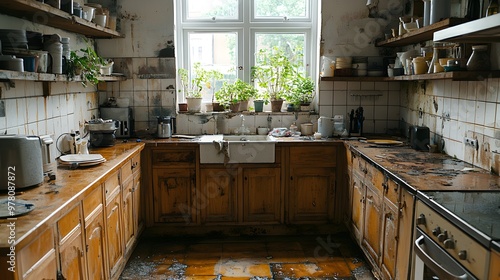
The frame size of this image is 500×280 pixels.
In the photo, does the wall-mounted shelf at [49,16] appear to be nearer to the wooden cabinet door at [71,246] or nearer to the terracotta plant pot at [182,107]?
the terracotta plant pot at [182,107]

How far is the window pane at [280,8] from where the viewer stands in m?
4.31

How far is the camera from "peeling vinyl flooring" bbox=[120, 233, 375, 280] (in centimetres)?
308

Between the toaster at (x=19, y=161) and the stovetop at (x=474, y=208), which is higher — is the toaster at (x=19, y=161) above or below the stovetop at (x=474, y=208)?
above

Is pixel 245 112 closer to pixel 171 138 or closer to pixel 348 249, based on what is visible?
pixel 171 138

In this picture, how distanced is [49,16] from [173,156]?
154 centimetres

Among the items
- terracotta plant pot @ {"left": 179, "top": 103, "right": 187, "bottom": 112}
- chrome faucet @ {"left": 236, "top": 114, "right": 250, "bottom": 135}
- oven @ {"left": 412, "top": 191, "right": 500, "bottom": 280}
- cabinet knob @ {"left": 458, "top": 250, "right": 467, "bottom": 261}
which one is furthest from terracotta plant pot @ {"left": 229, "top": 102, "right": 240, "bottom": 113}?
cabinet knob @ {"left": 458, "top": 250, "right": 467, "bottom": 261}

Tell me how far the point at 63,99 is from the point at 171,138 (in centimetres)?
104

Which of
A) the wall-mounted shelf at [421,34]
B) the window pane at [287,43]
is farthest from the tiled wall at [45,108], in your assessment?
the wall-mounted shelf at [421,34]

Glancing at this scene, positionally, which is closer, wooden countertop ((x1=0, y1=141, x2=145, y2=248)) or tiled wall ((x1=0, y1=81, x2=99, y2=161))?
wooden countertop ((x1=0, y1=141, x2=145, y2=248))

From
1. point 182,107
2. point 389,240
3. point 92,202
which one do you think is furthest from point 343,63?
point 92,202

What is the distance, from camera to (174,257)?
3383 mm

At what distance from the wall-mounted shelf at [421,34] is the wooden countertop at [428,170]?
0.89 meters

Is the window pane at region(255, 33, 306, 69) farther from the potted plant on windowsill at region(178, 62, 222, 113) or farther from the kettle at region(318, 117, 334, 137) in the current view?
the kettle at region(318, 117, 334, 137)

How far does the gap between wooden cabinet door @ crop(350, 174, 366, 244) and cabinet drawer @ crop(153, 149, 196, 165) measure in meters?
1.43
